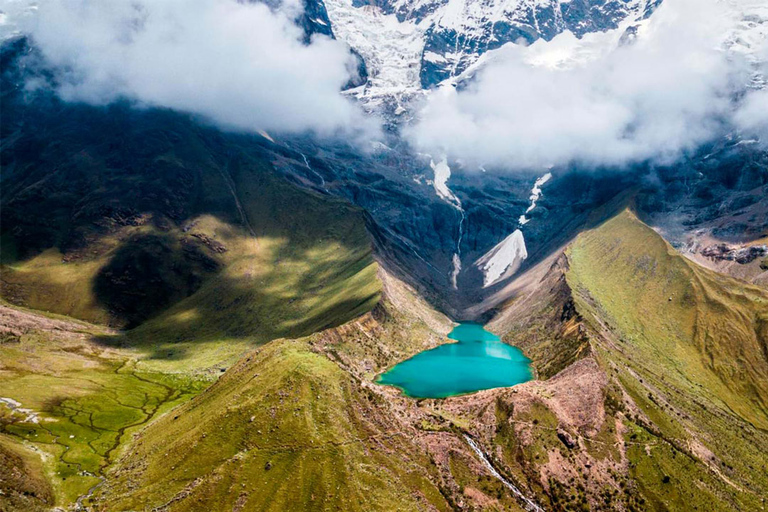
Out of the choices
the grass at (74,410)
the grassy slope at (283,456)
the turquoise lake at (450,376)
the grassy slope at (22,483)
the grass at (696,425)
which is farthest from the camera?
the turquoise lake at (450,376)

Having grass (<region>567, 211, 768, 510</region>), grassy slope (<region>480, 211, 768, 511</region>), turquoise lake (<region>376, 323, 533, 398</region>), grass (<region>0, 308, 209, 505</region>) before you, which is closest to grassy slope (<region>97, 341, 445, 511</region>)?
grass (<region>0, 308, 209, 505</region>)

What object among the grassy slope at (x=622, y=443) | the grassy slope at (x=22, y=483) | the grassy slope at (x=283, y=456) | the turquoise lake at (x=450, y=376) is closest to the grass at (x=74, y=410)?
the grassy slope at (x=22, y=483)

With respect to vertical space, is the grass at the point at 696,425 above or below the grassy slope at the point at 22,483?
below

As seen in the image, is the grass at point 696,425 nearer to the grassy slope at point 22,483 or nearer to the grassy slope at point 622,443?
the grassy slope at point 622,443

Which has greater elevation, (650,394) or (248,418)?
(248,418)

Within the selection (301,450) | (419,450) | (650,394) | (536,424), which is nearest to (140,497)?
(301,450)

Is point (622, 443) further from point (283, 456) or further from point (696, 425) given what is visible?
point (283, 456)

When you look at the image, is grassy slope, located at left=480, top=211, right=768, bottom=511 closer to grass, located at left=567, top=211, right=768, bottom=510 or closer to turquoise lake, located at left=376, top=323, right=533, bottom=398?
grass, located at left=567, top=211, right=768, bottom=510

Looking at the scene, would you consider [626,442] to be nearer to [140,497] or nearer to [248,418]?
[248,418]

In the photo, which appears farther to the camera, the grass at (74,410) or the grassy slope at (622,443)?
the grass at (74,410)
